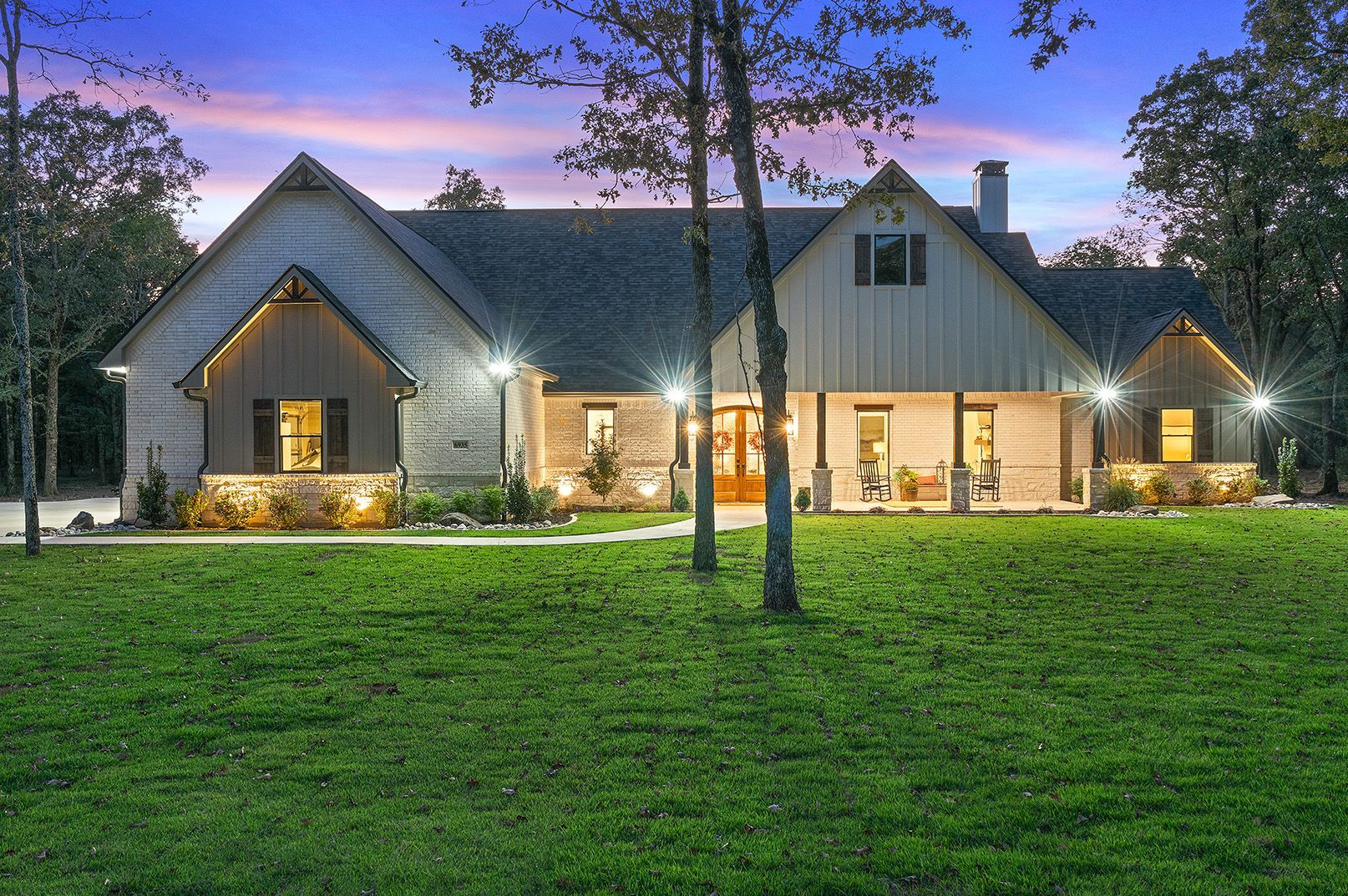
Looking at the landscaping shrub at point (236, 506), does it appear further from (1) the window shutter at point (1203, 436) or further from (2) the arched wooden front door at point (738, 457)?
(1) the window shutter at point (1203, 436)

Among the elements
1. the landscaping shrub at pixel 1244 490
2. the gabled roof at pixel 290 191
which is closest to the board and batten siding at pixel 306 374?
the gabled roof at pixel 290 191

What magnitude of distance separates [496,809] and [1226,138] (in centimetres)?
3235

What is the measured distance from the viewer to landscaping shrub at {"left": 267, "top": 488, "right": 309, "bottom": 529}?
706 inches

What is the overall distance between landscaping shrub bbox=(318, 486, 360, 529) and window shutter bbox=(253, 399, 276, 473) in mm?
1528

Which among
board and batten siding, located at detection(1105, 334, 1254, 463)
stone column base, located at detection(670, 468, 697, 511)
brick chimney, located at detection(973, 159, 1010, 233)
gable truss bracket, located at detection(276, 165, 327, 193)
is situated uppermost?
brick chimney, located at detection(973, 159, 1010, 233)

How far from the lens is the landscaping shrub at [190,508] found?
59.6ft

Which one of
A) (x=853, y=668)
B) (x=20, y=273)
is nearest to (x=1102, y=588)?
(x=853, y=668)

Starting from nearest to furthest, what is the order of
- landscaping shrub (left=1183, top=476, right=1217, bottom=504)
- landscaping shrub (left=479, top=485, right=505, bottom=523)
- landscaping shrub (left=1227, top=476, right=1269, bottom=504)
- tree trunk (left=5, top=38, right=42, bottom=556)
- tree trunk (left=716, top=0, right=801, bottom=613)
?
tree trunk (left=716, top=0, right=801, bottom=613) → tree trunk (left=5, top=38, right=42, bottom=556) → landscaping shrub (left=479, top=485, right=505, bottom=523) → landscaping shrub (left=1183, top=476, right=1217, bottom=504) → landscaping shrub (left=1227, top=476, right=1269, bottom=504)

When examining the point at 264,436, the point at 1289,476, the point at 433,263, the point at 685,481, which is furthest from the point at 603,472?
the point at 1289,476

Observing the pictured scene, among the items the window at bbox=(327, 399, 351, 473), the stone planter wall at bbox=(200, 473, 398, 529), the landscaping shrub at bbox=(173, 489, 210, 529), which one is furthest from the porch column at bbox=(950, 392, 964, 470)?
the landscaping shrub at bbox=(173, 489, 210, 529)

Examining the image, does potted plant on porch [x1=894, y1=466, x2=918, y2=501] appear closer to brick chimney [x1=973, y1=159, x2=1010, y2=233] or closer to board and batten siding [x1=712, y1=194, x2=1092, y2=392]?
→ board and batten siding [x1=712, y1=194, x2=1092, y2=392]

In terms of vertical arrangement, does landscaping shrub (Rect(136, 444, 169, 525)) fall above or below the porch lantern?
below

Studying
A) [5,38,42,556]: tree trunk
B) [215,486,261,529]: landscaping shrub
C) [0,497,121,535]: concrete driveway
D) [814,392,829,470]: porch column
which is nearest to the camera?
[5,38,42,556]: tree trunk

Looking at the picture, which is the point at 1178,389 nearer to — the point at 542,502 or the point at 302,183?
the point at 542,502
